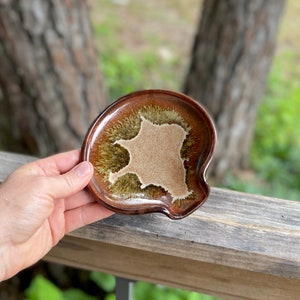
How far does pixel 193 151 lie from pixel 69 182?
0.78 ft

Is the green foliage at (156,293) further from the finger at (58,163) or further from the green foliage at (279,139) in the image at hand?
the finger at (58,163)

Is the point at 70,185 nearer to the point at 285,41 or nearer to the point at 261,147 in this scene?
the point at 261,147

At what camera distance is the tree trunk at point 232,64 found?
2.14m

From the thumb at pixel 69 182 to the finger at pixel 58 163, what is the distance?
0.06 m

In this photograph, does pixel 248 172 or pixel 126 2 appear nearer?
pixel 248 172

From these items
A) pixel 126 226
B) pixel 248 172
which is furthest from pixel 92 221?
pixel 248 172

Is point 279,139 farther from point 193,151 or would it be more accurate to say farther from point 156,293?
point 193,151

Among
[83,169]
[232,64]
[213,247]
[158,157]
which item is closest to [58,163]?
[83,169]

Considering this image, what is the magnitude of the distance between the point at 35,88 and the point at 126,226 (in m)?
1.18

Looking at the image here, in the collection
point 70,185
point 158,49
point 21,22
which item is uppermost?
point 21,22

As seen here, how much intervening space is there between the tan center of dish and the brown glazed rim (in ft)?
0.08

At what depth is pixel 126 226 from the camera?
2.60 feet

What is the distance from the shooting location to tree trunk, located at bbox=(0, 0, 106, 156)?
1677 mm

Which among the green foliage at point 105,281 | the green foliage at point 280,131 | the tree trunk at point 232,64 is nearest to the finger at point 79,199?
the green foliage at point 105,281
